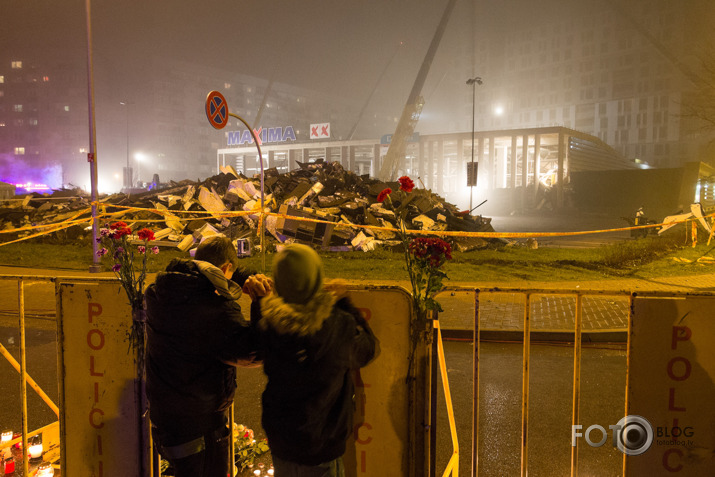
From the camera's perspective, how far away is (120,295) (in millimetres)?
2939

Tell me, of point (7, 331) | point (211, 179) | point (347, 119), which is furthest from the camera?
point (347, 119)

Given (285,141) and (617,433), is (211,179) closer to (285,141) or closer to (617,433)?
(617,433)

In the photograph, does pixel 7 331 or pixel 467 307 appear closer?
pixel 7 331

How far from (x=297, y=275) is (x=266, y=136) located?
80231mm

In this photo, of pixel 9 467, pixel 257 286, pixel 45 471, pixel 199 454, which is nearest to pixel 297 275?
pixel 257 286

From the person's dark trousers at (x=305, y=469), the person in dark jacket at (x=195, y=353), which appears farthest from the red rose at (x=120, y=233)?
the person's dark trousers at (x=305, y=469)

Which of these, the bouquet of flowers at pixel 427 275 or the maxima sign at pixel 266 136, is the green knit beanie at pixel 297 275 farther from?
the maxima sign at pixel 266 136

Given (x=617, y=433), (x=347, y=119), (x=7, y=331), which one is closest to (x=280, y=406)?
(x=617, y=433)

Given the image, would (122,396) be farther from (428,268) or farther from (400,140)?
(400,140)

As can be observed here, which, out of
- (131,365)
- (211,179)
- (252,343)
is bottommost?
(131,365)

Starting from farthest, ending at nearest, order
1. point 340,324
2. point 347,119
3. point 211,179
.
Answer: point 347,119 → point 211,179 → point 340,324

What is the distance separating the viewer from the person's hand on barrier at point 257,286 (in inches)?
99.9

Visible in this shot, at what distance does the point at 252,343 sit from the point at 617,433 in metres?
2.23

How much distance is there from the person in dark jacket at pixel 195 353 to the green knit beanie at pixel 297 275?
369mm
